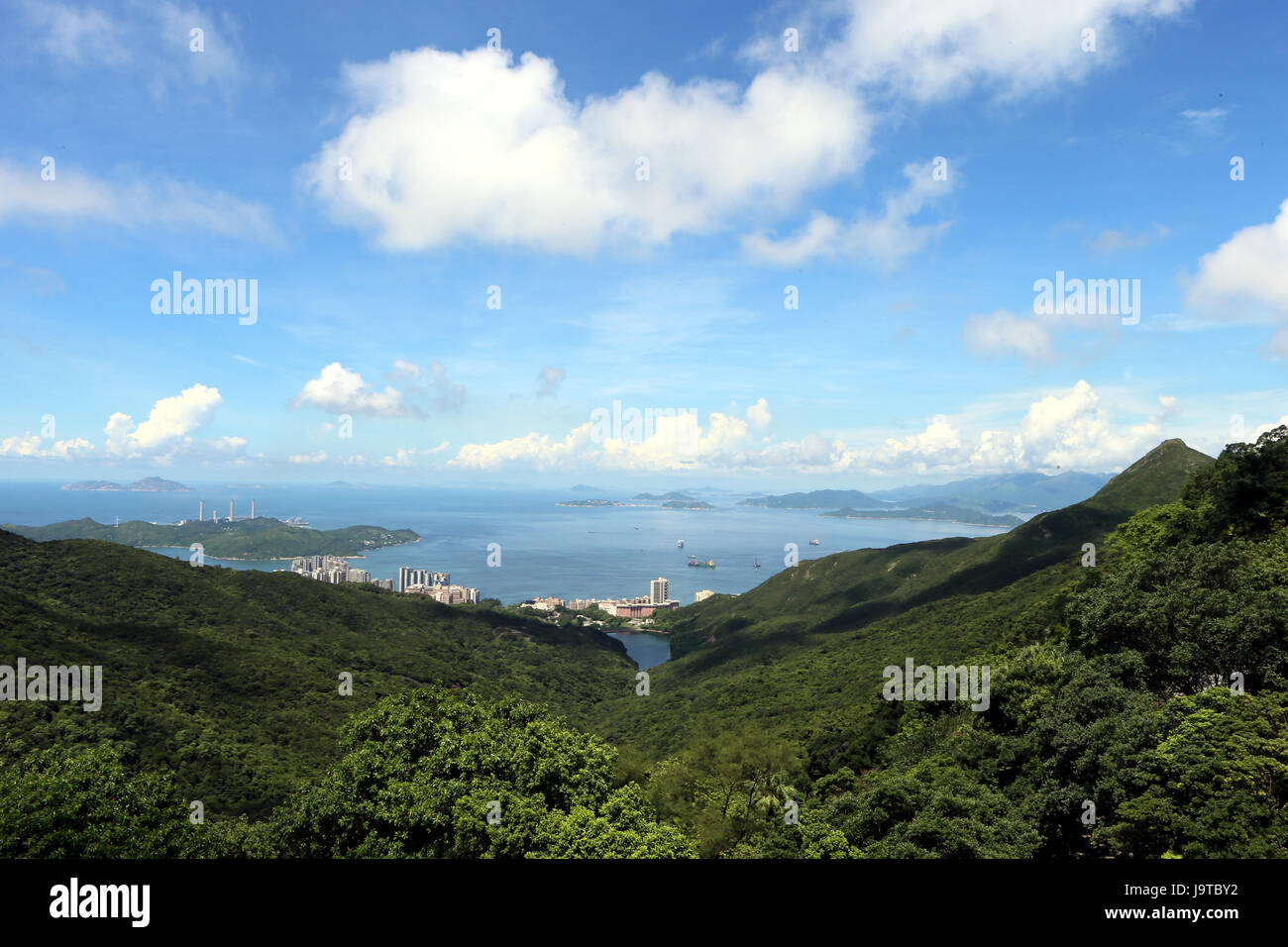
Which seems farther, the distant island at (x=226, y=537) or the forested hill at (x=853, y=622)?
the distant island at (x=226, y=537)

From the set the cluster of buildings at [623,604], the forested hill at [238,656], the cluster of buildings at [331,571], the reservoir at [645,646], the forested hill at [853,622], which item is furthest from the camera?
the cluster of buildings at [331,571]

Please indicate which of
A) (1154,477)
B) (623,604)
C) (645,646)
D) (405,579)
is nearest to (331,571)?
(405,579)

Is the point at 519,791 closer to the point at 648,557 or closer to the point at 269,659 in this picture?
the point at 269,659

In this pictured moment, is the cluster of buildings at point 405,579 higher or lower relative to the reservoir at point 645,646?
higher

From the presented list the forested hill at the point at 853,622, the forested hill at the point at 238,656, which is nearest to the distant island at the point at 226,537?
the forested hill at the point at 238,656

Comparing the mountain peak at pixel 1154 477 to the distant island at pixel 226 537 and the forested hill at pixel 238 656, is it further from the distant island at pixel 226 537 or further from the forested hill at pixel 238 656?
the distant island at pixel 226 537

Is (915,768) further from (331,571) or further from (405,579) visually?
(331,571)

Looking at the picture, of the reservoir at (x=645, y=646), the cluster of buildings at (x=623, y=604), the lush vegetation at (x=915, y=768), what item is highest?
the lush vegetation at (x=915, y=768)
